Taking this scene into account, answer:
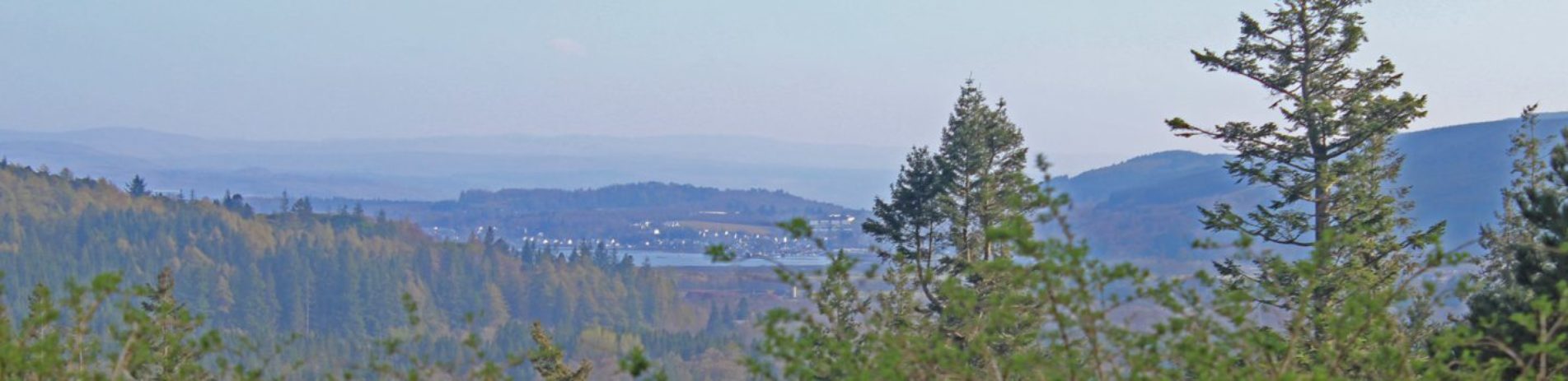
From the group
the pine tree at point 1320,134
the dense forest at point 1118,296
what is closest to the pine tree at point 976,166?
the dense forest at point 1118,296

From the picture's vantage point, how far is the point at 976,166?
108ft

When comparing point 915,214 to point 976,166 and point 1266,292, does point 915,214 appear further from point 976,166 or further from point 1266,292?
point 1266,292

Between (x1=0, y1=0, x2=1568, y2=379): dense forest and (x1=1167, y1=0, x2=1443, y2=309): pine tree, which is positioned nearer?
(x1=0, y1=0, x2=1568, y2=379): dense forest

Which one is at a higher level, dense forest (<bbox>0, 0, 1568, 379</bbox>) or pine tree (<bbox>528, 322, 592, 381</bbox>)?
dense forest (<bbox>0, 0, 1568, 379</bbox>)

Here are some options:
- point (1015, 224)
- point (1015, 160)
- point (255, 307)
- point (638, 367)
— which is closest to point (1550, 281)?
point (1015, 224)

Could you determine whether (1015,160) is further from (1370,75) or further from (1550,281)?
(1550,281)

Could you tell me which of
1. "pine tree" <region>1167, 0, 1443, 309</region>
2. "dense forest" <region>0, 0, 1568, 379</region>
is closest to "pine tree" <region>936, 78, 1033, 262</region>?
"dense forest" <region>0, 0, 1568, 379</region>

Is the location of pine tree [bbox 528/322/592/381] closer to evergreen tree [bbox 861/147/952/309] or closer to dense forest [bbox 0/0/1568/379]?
dense forest [bbox 0/0/1568/379]

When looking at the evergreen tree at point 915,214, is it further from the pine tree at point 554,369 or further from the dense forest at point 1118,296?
the pine tree at point 554,369

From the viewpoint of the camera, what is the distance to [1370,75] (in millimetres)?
24125

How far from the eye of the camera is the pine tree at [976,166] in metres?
31.9

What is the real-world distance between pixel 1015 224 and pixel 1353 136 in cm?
1807

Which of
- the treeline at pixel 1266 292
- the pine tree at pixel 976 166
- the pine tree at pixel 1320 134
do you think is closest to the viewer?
the treeline at pixel 1266 292

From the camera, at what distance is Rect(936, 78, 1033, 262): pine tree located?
31.9 m
